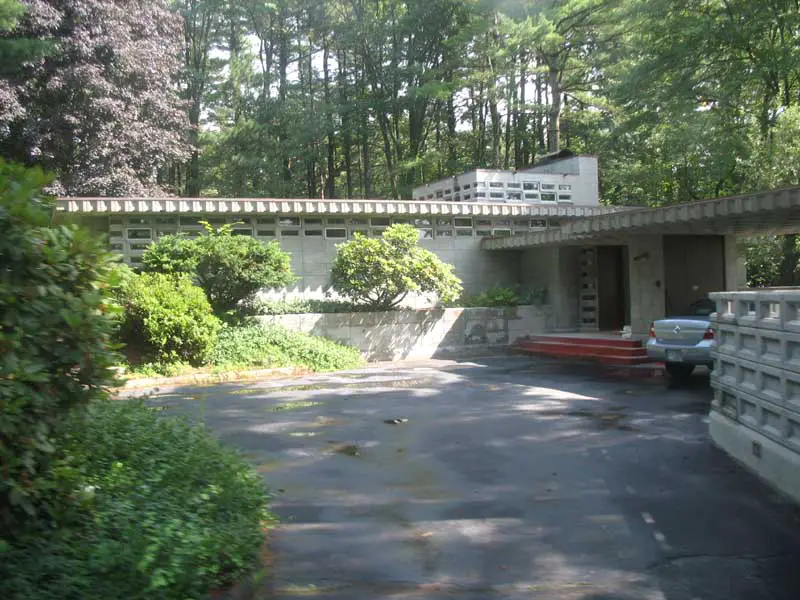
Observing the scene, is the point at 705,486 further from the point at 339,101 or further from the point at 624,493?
the point at 339,101

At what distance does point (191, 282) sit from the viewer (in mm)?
16219

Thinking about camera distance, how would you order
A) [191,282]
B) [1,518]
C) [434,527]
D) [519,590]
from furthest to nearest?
[191,282], [434,527], [519,590], [1,518]

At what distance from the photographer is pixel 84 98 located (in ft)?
74.3

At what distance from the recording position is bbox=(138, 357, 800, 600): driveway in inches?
172

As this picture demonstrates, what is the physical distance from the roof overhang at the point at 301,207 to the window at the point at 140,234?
727 millimetres

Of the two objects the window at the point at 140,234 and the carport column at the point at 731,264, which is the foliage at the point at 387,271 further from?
the carport column at the point at 731,264

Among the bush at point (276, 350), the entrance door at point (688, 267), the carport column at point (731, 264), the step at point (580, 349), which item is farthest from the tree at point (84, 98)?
the carport column at point (731, 264)

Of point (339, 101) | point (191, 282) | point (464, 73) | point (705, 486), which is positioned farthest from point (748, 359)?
point (339, 101)

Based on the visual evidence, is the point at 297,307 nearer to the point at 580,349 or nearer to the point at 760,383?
the point at 580,349

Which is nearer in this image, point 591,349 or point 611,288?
point 591,349

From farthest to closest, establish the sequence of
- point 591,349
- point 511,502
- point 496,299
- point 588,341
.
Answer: point 496,299
point 588,341
point 591,349
point 511,502

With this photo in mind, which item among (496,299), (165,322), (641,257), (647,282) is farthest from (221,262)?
(647,282)

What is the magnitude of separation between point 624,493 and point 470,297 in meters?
14.8

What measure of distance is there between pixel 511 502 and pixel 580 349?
1191 cm
